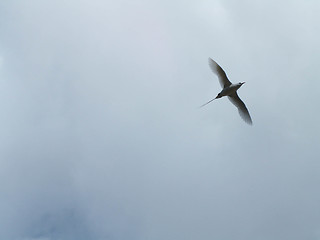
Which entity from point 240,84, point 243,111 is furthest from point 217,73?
point 243,111

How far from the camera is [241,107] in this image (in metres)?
89.7

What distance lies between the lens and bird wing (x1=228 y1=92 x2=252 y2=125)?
3482 inches

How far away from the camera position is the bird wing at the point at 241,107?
88.4 m

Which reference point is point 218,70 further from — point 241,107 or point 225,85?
point 241,107

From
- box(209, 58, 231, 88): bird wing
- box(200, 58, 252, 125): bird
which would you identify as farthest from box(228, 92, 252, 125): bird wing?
box(209, 58, 231, 88): bird wing

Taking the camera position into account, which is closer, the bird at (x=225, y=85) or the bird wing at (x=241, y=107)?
the bird at (x=225, y=85)

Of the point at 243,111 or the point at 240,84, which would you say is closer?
the point at 240,84

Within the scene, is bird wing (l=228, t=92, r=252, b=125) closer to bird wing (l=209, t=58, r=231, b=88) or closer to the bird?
the bird

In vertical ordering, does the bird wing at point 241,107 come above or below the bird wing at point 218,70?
below

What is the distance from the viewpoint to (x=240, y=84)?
276 ft

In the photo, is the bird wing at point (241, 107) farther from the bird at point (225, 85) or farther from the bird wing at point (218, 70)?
the bird wing at point (218, 70)

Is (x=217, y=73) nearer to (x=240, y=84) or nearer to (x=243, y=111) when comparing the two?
(x=240, y=84)

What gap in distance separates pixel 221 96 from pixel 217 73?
15.8ft

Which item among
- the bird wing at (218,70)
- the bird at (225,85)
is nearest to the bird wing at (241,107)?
the bird at (225,85)
